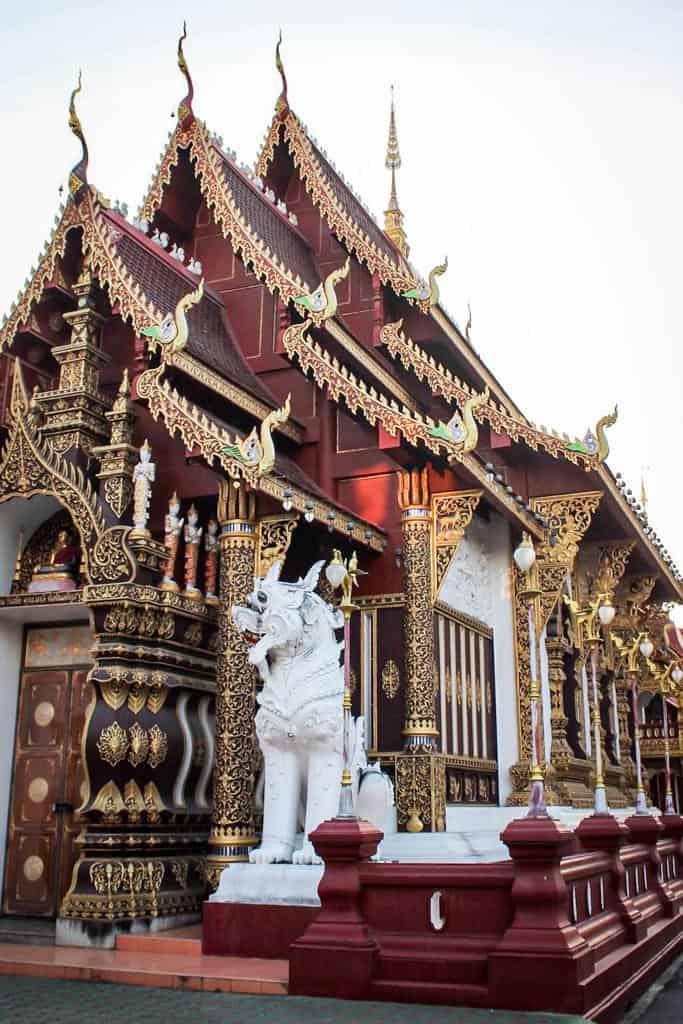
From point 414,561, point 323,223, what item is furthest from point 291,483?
point 323,223

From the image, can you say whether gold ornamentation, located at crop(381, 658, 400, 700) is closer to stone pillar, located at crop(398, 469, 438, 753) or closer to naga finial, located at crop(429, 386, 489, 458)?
stone pillar, located at crop(398, 469, 438, 753)

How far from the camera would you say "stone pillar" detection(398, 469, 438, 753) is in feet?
29.6

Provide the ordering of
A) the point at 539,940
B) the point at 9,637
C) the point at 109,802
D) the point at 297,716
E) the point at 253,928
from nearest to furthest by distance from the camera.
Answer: the point at 539,940 → the point at 253,928 → the point at 297,716 → the point at 109,802 → the point at 9,637

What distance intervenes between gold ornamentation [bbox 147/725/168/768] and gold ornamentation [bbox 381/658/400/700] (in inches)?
86.9

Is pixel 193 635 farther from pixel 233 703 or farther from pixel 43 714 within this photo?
pixel 43 714

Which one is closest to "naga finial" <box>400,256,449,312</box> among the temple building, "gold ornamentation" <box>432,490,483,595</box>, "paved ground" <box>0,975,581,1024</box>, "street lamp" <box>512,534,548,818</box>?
the temple building

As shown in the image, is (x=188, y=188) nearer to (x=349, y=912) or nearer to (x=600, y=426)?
(x=600, y=426)

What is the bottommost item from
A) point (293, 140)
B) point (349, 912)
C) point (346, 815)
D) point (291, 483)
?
point (349, 912)

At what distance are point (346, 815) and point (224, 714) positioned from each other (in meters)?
2.22

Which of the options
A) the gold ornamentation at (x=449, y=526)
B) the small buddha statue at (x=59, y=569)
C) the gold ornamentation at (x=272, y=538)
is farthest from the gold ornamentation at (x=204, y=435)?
the small buddha statue at (x=59, y=569)

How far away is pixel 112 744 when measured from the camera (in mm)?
7793

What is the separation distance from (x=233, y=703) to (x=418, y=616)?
1.89m

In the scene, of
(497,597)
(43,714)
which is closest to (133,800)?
(43,714)

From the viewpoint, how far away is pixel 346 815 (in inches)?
245
